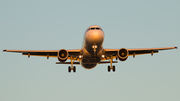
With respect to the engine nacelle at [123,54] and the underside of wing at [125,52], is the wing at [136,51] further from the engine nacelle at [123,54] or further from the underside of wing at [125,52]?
the engine nacelle at [123,54]

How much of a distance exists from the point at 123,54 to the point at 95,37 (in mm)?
5977

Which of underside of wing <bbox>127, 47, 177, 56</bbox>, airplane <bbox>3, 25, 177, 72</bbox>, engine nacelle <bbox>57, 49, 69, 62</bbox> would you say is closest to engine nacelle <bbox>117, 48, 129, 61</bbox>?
airplane <bbox>3, 25, 177, 72</bbox>

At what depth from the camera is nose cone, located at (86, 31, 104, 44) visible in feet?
122

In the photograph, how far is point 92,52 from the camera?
4031 cm

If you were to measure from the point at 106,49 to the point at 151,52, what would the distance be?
295 inches

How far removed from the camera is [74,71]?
153ft

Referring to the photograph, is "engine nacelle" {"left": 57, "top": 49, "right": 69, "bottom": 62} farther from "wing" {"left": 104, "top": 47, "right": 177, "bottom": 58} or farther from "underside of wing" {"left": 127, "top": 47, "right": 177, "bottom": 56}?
"underside of wing" {"left": 127, "top": 47, "right": 177, "bottom": 56}

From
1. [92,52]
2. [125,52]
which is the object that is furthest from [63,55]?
[125,52]

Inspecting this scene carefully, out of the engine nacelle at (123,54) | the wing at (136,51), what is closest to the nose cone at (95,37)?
the engine nacelle at (123,54)

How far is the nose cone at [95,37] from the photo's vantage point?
37125mm

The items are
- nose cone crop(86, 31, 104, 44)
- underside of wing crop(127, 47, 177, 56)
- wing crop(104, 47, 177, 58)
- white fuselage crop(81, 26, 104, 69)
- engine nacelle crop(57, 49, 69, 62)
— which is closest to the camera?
nose cone crop(86, 31, 104, 44)

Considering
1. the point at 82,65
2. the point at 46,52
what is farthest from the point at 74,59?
the point at 46,52

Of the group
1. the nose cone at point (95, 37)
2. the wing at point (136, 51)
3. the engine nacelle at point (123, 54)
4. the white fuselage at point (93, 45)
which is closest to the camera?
the nose cone at point (95, 37)

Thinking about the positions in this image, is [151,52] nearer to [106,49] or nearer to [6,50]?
[106,49]
